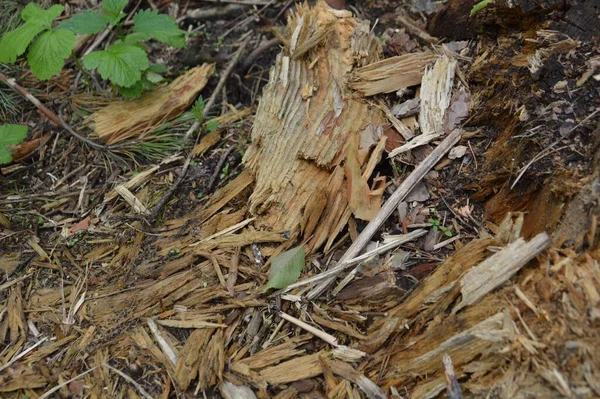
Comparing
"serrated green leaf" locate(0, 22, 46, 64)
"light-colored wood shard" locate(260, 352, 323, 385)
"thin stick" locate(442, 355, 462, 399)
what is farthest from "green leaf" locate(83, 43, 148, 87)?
"thin stick" locate(442, 355, 462, 399)

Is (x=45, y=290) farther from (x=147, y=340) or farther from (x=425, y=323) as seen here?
(x=425, y=323)

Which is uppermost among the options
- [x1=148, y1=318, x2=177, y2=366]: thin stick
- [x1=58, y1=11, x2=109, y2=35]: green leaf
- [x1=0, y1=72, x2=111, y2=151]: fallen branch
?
[x1=58, y1=11, x2=109, y2=35]: green leaf

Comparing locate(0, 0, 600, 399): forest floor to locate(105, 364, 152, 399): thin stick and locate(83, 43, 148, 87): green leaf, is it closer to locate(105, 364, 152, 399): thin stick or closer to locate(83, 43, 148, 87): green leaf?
locate(105, 364, 152, 399): thin stick

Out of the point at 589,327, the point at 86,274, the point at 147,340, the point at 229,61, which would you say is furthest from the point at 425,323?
the point at 229,61

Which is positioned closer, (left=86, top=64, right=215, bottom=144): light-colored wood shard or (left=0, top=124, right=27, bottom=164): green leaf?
(left=0, top=124, right=27, bottom=164): green leaf

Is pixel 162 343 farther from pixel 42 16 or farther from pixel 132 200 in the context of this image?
pixel 42 16

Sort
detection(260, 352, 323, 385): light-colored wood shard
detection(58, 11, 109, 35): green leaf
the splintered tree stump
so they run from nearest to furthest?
detection(260, 352, 323, 385): light-colored wood shard < the splintered tree stump < detection(58, 11, 109, 35): green leaf

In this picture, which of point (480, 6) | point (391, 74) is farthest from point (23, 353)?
point (480, 6)

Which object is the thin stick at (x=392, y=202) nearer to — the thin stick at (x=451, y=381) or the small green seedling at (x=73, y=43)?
the thin stick at (x=451, y=381)

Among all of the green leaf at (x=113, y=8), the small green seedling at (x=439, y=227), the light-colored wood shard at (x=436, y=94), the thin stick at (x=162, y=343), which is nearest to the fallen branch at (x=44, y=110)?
the green leaf at (x=113, y=8)
